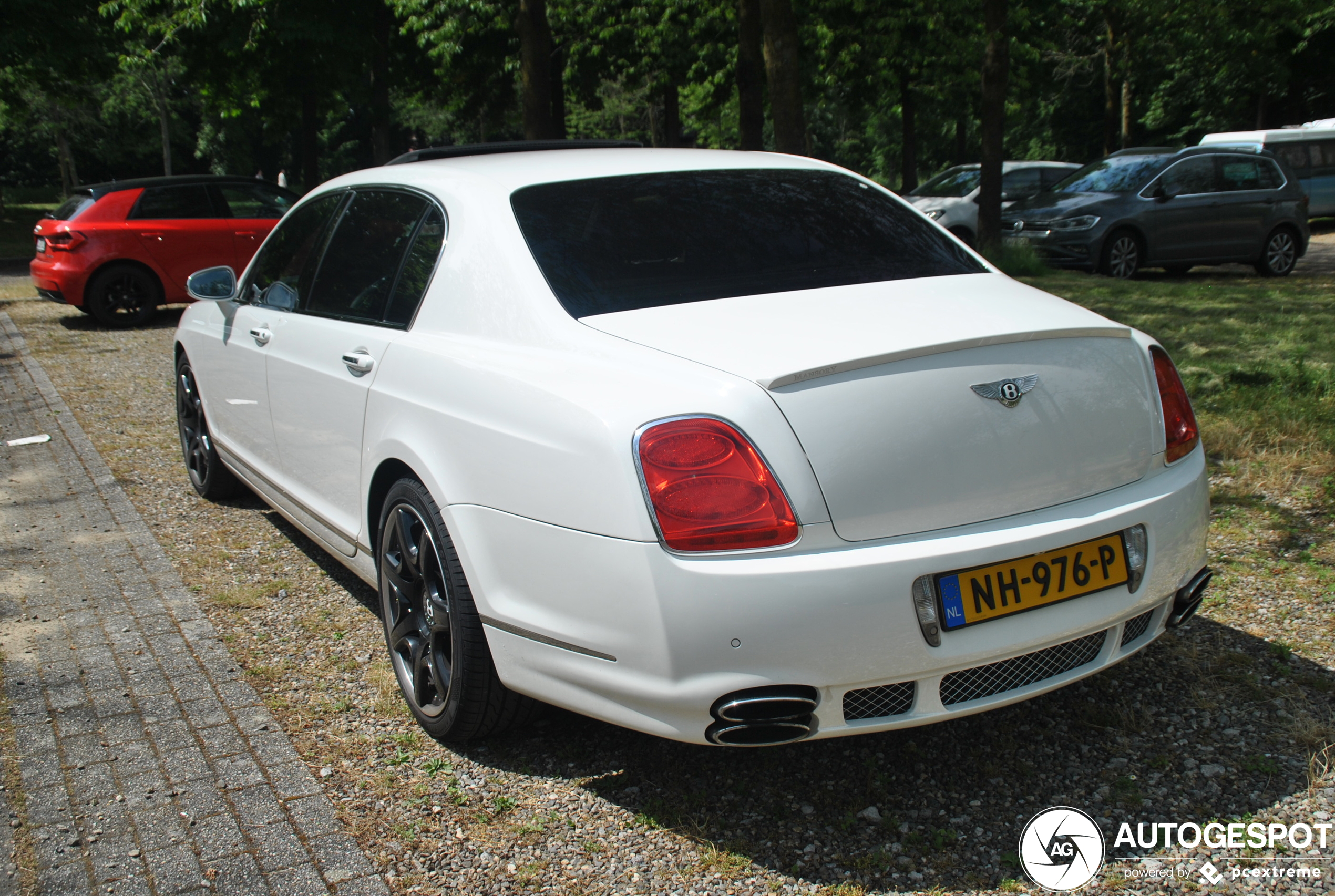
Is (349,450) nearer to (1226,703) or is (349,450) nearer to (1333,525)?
(1226,703)

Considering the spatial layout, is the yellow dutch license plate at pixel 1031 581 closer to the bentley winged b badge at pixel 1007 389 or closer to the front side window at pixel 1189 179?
the bentley winged b badge at pixel 1007 389

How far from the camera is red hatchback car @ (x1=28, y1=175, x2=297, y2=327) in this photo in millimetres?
12453

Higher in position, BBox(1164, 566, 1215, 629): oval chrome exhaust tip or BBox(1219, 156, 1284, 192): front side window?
BBox(1219, 156, 1284, 192): front side window

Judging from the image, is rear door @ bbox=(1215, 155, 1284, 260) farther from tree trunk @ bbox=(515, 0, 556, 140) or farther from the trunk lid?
the trunk lid

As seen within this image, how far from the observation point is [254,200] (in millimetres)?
13375

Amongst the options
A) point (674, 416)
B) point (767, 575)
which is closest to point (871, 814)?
point (767, 575)

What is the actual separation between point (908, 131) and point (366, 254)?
2645cm

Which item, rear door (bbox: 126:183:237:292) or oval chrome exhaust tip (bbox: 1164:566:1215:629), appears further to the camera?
rear door (bbox: 126:183:237:292)

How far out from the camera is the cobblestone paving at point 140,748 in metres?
2.59

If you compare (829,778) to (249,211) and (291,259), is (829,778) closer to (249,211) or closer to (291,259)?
(291,259)

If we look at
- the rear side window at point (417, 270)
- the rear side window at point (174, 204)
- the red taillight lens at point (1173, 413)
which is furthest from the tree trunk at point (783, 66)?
the red taillight lens at point (1173, 413)

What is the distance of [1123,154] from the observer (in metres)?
15.4

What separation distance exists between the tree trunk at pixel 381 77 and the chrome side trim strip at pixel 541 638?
2134 cm

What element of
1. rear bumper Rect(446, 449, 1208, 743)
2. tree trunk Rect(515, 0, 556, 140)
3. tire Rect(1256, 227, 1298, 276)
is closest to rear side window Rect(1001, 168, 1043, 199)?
tire Rect(1256, 227, 1298, 276)
